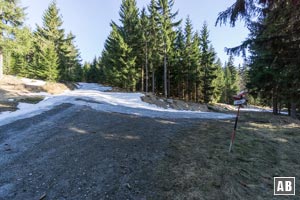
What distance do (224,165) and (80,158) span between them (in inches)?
128

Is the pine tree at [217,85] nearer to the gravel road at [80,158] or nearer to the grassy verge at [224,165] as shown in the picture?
the grassy verge at [224,165]

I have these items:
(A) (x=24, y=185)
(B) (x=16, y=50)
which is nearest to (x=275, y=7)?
(A) (x=24, y=185)

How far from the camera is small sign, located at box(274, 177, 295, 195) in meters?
3.75

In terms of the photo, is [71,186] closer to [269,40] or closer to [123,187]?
[123,187]

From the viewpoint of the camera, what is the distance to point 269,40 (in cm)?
557

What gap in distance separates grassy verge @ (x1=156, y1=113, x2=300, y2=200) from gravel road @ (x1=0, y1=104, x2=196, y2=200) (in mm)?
372

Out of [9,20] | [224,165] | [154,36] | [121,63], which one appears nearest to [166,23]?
[154,36]

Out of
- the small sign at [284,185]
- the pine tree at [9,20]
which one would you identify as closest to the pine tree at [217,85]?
the pine tree at [9,20]

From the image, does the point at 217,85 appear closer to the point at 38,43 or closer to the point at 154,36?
the point at 154,36

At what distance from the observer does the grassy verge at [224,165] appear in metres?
3.55

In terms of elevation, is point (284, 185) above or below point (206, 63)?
below

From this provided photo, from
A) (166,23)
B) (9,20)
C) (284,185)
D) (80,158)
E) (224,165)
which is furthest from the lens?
(166,23)

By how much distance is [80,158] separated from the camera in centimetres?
477

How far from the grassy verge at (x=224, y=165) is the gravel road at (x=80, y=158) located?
372 millimetres
